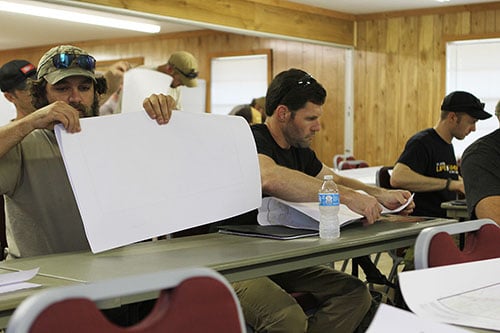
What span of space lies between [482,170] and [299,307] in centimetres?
84

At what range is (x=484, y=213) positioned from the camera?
8.16 ft

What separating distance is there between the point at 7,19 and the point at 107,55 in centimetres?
213

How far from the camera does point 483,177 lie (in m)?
2.56

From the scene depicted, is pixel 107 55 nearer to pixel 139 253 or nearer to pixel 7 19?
pixel 7 19

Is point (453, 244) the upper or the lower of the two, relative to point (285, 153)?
lower

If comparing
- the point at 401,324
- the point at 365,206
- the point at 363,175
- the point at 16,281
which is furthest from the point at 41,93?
the point at 363,175

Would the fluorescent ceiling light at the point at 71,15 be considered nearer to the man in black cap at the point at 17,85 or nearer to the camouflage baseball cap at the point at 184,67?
the camouflage baseball cap at the point at 184,67

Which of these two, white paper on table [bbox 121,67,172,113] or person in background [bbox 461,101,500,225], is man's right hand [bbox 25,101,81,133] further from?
white paper on table [bbox 121,67,172,113]

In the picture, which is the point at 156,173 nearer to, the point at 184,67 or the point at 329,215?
the point at 329,215

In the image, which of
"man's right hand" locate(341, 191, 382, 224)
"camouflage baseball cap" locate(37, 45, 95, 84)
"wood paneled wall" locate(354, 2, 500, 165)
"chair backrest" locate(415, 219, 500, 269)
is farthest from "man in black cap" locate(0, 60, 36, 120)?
"wood paneled wall" locate(354, 2, 500, 165)

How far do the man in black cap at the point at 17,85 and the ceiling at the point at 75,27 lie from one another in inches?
150

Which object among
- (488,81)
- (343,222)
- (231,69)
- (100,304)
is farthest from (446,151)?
(231,69)

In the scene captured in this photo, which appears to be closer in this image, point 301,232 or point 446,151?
point 301,232

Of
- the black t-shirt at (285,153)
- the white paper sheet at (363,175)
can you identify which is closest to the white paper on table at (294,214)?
the black t-shirt at (285,153)
